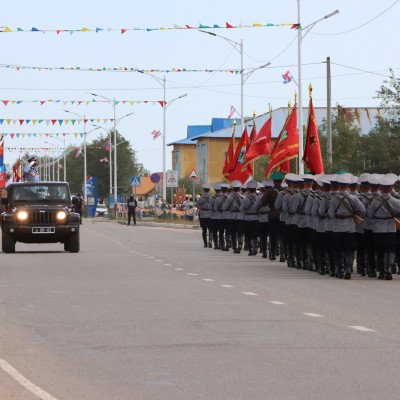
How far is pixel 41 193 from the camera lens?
36375 millimetres

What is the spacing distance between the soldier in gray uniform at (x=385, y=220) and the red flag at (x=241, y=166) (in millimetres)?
28948

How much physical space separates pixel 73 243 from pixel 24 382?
81.8ft

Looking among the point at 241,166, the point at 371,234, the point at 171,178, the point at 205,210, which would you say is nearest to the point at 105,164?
the point at 171,178

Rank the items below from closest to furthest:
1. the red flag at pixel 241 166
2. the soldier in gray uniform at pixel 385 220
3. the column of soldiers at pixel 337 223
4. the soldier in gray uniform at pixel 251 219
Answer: the soldier in gray uniform at pixel 385 220
the column of soldiers at pixel 337 223
the soldier in gray uniform at pixel 251 219
the red flag at pixel 241 166

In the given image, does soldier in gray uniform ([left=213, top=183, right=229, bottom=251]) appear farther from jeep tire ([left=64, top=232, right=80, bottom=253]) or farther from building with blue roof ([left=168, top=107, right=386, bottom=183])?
building with blue roof ([left=168, top=107, right=386, bottom=183])

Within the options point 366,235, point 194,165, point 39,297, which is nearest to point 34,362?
point 39,297

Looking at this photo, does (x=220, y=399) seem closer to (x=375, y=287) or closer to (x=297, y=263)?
(x=375, y=287)

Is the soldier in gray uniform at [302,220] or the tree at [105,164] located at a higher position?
the tree at [105,164]

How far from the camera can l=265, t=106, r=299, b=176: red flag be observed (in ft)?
147

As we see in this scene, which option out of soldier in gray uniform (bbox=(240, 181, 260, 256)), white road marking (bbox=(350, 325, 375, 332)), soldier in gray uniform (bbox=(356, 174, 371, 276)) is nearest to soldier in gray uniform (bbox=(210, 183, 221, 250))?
soldier in gray uniform (bbox=(240, 181, 260, 256))

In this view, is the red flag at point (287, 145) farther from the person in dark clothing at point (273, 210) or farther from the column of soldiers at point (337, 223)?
the column of soldiers at point (337, 223)

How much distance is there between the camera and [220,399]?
950 centimetres

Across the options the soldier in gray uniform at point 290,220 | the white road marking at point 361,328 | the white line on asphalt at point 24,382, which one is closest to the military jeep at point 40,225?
the soldier in gray uniform at point 290,220

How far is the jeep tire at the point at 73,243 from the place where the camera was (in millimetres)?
35094
